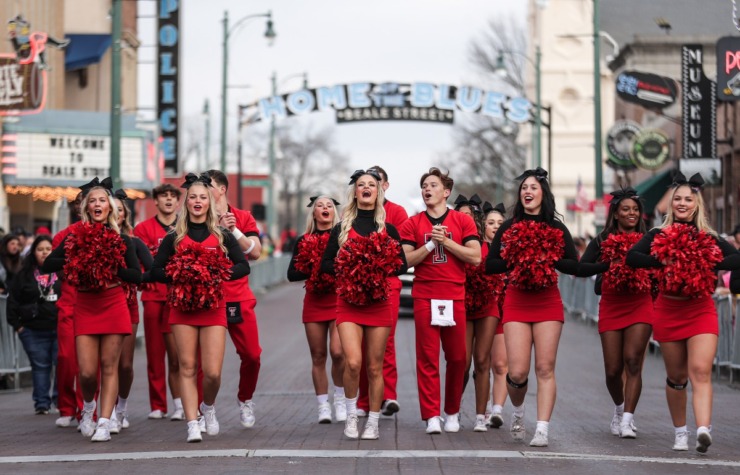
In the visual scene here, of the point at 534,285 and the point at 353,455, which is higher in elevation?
the point at 534,285

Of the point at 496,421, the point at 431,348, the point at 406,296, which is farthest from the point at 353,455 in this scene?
the point at 406,296

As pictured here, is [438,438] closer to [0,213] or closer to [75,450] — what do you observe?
[75,450]

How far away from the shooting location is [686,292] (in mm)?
9852

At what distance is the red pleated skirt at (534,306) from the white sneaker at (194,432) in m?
2.44

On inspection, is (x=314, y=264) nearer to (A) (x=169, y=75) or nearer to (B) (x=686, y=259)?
(B) (x=686, y=259)

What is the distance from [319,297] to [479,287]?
1.42 metres

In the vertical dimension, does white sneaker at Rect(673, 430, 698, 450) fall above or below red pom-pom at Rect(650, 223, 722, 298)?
below

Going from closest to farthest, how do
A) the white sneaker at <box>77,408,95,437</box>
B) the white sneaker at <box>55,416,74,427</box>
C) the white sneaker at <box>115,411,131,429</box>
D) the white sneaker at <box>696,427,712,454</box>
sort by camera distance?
the white sneaker at <box>696,427,712,454</box> < the white sneaker at <box>77,408,95,437</box> < the white sneaker at <box>115,411,131,429</box> < the white sneaker at <box>55,416,74,427</box>

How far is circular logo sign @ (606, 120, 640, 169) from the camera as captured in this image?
4069 centimetres

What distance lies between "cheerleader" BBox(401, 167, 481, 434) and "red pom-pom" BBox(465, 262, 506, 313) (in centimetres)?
42

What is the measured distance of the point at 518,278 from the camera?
10.3 meters

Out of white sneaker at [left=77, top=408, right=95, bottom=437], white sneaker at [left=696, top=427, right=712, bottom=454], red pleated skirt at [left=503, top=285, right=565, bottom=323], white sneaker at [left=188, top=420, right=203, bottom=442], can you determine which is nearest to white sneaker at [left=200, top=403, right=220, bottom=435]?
white sneaker at [left=188, top=420, right=203, bottom=442]

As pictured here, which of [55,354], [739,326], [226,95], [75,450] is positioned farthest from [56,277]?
[226,95]

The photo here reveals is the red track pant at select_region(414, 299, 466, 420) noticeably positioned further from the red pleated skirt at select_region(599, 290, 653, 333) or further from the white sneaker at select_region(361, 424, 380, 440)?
the red pleated skirt at select_region(599, 290, 653, 333)
